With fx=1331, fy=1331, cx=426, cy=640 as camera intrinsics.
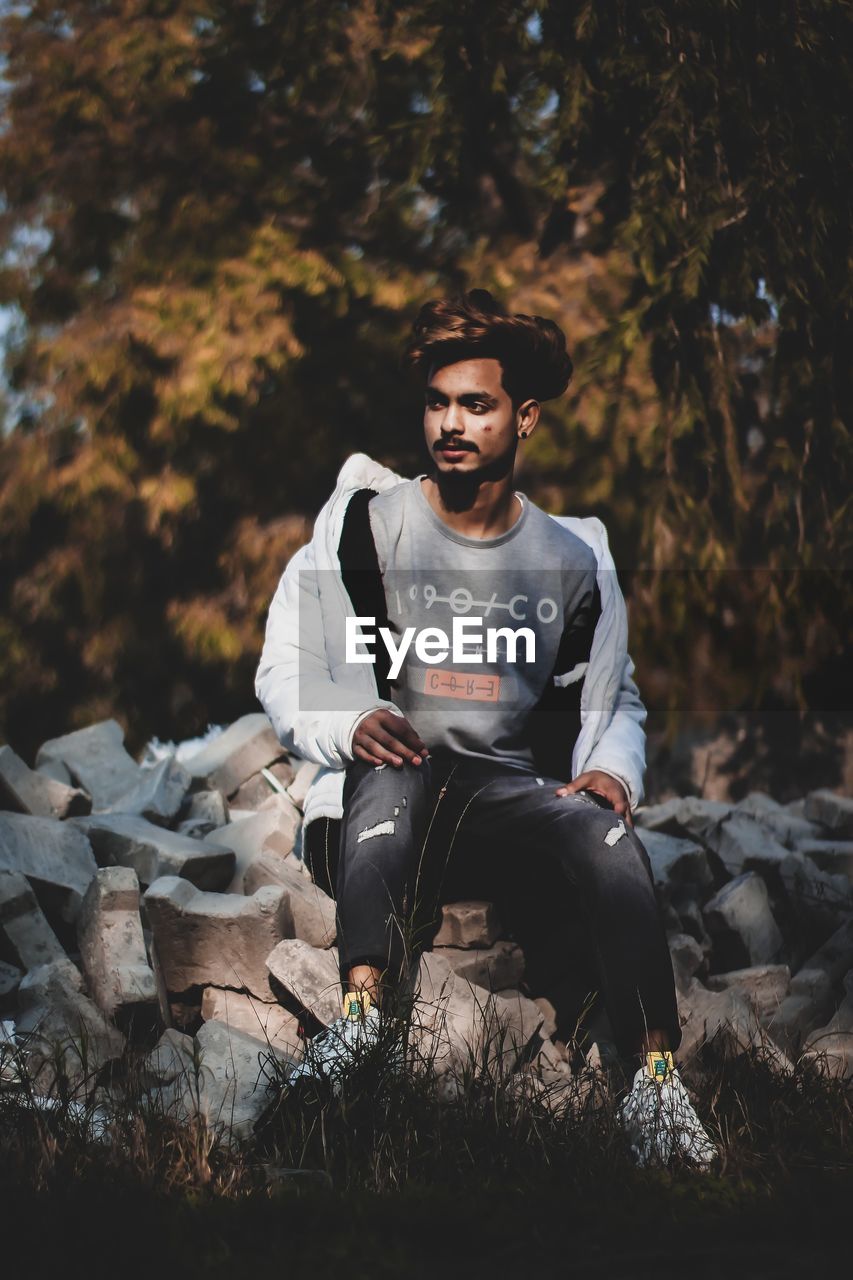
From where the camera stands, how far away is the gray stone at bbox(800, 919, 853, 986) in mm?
3352

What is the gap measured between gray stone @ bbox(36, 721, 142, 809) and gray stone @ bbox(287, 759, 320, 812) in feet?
2.04

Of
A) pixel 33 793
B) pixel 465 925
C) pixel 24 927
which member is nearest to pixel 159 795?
pixel 33 793

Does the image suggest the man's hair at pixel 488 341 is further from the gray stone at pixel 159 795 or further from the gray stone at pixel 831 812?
the gray stone at pixel 831 812

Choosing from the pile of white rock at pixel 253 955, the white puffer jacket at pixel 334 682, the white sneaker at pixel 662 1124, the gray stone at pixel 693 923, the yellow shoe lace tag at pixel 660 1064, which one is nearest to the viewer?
the white sneaker at pixel 662 1124

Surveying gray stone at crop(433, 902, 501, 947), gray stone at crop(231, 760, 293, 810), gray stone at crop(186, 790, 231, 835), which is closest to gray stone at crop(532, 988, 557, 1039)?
gray stone at crop(433, 902, 501, 947)

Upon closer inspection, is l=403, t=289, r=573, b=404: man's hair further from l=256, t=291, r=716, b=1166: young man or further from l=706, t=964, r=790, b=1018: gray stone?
l=706, t=964, r=790, b=1018: gray stone

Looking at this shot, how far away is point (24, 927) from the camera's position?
3.11m

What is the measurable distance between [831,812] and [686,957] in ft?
4.52

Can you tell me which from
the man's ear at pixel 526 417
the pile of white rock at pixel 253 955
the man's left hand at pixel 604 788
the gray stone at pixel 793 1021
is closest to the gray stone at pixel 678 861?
the pile of white rock at pixel 253 955

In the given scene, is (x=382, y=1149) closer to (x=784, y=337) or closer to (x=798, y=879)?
(x=798, y=879)

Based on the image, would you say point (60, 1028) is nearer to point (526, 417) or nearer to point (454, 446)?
point (454, 446)

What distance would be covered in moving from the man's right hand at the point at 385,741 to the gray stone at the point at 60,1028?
31.2 inches

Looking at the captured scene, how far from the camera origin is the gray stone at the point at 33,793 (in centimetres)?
367

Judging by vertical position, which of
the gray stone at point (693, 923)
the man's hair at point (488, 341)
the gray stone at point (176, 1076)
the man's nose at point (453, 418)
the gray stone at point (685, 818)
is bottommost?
the gray stone at point (176, 1076)
